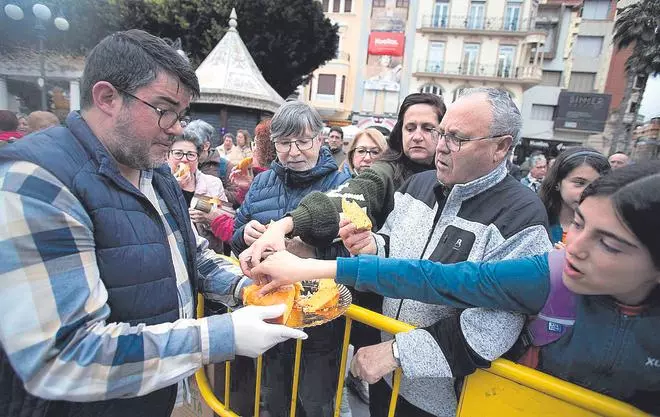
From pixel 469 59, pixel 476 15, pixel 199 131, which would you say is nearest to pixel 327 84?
pixel 469 59

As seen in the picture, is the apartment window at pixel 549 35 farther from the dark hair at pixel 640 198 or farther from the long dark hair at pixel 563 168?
the dark hair at pixel 640 198

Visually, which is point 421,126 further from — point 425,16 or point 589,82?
point 589,82

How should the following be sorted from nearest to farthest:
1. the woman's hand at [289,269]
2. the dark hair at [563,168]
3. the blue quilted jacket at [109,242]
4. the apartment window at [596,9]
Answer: the blue quilted jacket at [109,242], the woman's hand at [289,269], the dark hair at [563,168], the apartment window at [596,9]

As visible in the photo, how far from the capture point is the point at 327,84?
1184 inches

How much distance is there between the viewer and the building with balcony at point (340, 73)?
29125 millimetres

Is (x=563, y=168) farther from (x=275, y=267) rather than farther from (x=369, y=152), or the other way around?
(x=275, y=267)

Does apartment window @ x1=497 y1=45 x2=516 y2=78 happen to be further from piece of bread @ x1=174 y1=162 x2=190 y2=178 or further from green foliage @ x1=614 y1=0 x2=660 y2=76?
piece of bread @ x1=174 y1=162 x2=190 y2=178

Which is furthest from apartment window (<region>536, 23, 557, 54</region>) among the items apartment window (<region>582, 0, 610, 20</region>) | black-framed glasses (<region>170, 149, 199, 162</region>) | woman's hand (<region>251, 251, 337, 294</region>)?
woman's hand (<region>251, 251, 337, 294</region>)

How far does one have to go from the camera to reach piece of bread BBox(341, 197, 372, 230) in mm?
1509

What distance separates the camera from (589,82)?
98.3ft

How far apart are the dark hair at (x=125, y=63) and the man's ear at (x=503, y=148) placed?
47.9 inches

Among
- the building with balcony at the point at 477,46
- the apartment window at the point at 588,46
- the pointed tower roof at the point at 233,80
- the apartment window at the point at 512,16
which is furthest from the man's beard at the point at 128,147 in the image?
the apartment window at the point at 588,46

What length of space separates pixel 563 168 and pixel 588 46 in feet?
Answer: 117

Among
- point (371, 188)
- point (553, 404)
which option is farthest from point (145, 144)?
point (553, 404)
